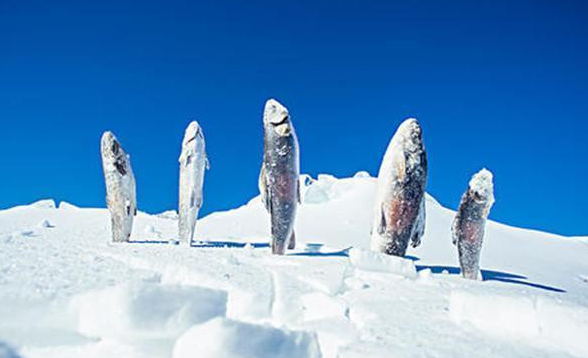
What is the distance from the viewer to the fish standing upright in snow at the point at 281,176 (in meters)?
8.62

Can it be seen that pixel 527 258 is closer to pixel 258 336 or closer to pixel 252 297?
pixel 252 297

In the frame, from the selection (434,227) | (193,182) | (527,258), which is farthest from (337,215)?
(193,182)

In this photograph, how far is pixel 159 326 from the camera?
126 inches

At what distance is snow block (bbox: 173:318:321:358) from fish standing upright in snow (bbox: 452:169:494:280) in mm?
Result: 6012

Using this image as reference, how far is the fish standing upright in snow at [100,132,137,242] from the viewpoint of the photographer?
31.5 feet

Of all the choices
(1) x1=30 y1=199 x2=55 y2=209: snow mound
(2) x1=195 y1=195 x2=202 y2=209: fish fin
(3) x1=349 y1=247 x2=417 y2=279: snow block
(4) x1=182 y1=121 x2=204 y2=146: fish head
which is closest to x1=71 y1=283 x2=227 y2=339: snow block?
(3) x1=349 y1=247 x2=417 y2=279: snow block

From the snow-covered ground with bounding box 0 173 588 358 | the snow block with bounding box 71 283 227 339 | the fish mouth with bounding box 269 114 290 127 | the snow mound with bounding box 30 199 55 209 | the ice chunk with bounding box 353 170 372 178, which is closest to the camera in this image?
the snow-covered ground with bounding box 0 173 588 358

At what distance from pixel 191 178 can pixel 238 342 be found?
25.2 ft

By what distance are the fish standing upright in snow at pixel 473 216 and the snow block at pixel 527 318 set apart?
461cm

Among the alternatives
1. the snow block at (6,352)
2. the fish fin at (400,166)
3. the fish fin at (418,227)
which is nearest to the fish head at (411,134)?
the fish fin at (400,166)

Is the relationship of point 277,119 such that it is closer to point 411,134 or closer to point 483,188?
point 411,134

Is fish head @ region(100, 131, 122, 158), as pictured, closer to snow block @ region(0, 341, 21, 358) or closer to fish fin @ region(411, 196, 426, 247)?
fish fin @ region(411, 196, 426, 247)

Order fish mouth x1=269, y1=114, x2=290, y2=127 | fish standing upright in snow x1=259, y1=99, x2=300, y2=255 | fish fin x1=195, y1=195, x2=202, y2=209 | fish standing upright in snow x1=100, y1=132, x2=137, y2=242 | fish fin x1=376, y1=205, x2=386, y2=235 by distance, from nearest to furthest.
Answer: fish fin x1=376, y1=205, x2=386, y2=235
fish standing upright in snow x1=259, y1=99, x2=300, y2=255
fish mouth x1=269, y1=114, x2=290, y2=127
fish standing upright in snow x1=100, y1=132, x2=137, y2=242
fish fin x1=195, y1=195, x2=202, y2=209

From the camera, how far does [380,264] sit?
604cm
